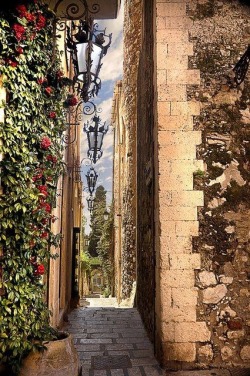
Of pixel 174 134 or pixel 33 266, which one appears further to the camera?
pixel 174 134

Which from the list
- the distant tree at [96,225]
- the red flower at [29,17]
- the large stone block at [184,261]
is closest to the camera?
the red flower at [29,17]

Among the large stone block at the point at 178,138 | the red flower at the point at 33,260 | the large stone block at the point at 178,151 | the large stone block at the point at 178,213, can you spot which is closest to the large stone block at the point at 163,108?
the large stone block at the point at 178,138

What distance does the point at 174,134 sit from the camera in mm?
4488

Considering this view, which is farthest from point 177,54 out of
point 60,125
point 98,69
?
point 60,125

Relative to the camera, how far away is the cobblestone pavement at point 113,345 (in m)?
3.92

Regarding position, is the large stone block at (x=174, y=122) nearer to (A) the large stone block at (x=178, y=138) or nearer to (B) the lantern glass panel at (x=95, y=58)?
(A) the large stone block at (x=178, y=138)

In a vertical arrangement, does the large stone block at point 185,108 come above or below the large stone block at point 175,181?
above

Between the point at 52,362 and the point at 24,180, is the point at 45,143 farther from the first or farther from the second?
the point at 52,362

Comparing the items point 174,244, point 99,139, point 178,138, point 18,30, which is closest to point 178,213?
point 174,244

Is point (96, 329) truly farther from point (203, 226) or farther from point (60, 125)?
point (60, 125)

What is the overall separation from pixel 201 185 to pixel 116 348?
2533 millimetres

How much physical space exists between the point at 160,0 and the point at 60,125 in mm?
2298

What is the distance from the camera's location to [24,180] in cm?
356

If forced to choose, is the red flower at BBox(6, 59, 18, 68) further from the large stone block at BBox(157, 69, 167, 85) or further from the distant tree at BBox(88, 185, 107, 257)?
the distant tree at BBox(88, 185, 107, 257)
